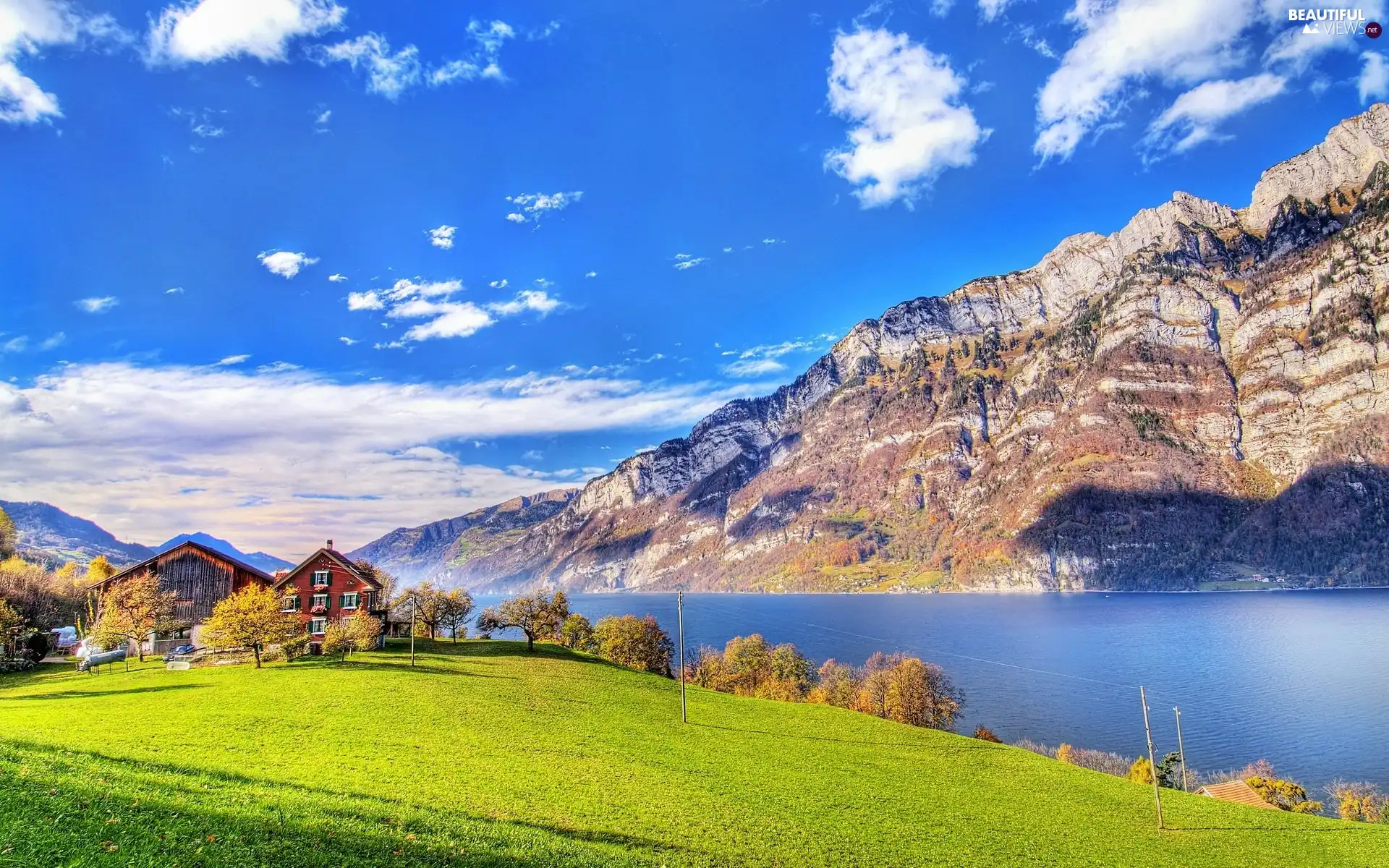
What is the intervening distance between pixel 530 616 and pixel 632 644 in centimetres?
2131

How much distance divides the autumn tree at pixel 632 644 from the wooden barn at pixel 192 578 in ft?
149

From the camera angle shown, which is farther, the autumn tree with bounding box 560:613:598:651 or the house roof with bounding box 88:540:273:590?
the autumn tree with bounding box 560:613:598:651

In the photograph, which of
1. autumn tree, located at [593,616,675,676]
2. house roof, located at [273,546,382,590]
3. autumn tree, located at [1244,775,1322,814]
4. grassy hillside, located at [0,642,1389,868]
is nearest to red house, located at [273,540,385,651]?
house roof, located at [273,546,382,590]

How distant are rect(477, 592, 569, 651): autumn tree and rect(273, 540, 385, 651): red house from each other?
16.3 meters

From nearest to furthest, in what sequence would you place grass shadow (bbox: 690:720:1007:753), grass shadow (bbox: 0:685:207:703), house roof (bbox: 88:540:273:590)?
grass shadow (bbox: 0:685:207:703) < grass shadow (bbox: 690:720:1007:753) < house roof (bbox: 88:540:273:590)

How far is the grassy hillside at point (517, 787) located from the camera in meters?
16.5

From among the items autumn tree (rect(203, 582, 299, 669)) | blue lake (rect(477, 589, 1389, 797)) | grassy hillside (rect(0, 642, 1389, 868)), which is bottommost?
blue lake (rect(477, 589, 1389, 797))

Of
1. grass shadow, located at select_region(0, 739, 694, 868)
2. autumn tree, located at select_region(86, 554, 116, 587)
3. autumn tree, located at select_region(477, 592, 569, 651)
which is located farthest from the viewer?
autumn tree, located at select_region(86, 554, 116, 587)

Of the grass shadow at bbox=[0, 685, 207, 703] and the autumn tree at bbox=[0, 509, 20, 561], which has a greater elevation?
the autumn tree at bbox=[0, 509, 20, 561]

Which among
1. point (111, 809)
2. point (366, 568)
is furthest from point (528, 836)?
point (366, 568)

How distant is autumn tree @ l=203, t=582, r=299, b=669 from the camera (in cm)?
5166

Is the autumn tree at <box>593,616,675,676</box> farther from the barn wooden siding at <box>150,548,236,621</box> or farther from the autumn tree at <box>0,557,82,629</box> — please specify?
the autumn tree at <box>0,557,82,629</box>

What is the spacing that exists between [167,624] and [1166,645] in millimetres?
178296

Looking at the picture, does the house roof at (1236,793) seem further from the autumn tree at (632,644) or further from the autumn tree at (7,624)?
the autumn tree at (7,624)
